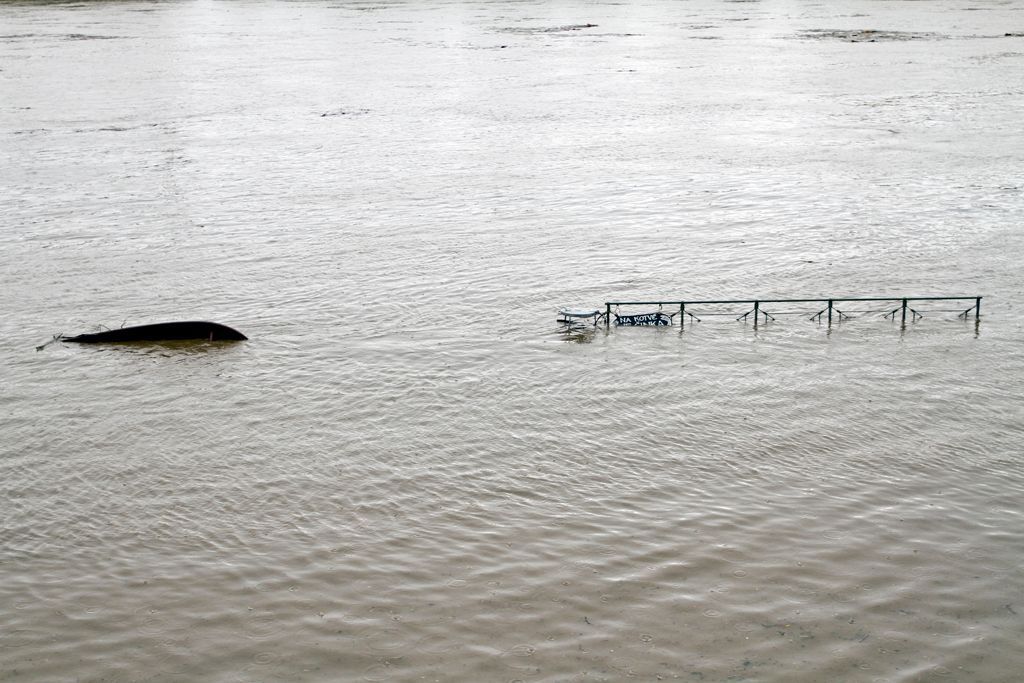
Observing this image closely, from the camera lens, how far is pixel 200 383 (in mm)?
24125

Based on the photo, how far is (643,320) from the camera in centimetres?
2653

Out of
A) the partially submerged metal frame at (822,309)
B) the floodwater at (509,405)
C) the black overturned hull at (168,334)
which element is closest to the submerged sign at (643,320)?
the partially submerged metal frame at (822,309)

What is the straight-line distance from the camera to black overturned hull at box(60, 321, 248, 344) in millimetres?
26109

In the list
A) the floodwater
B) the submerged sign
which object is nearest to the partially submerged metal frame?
the submerged sign

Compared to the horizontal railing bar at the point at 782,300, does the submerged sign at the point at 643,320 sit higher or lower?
lower

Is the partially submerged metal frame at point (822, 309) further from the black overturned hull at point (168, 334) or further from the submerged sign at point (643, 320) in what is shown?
the black overturned hull at point (168, 334)

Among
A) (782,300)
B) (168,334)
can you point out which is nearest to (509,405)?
(782,300)

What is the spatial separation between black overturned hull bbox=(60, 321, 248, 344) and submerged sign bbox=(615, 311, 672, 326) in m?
8.70

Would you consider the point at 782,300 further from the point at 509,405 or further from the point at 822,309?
the point at 509,405

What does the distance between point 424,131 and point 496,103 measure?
7.70m

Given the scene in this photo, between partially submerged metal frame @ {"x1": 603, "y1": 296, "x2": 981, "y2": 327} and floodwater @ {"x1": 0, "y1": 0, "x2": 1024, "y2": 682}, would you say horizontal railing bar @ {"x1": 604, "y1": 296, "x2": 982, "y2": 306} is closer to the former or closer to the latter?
partially submerged metal frame @ {"x1": 603, "y1": 296, "x2": 981, "y2": 327}

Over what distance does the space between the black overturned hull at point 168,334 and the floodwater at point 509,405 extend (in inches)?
18.8

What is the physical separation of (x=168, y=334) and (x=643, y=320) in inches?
430

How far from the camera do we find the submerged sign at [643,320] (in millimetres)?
26422
